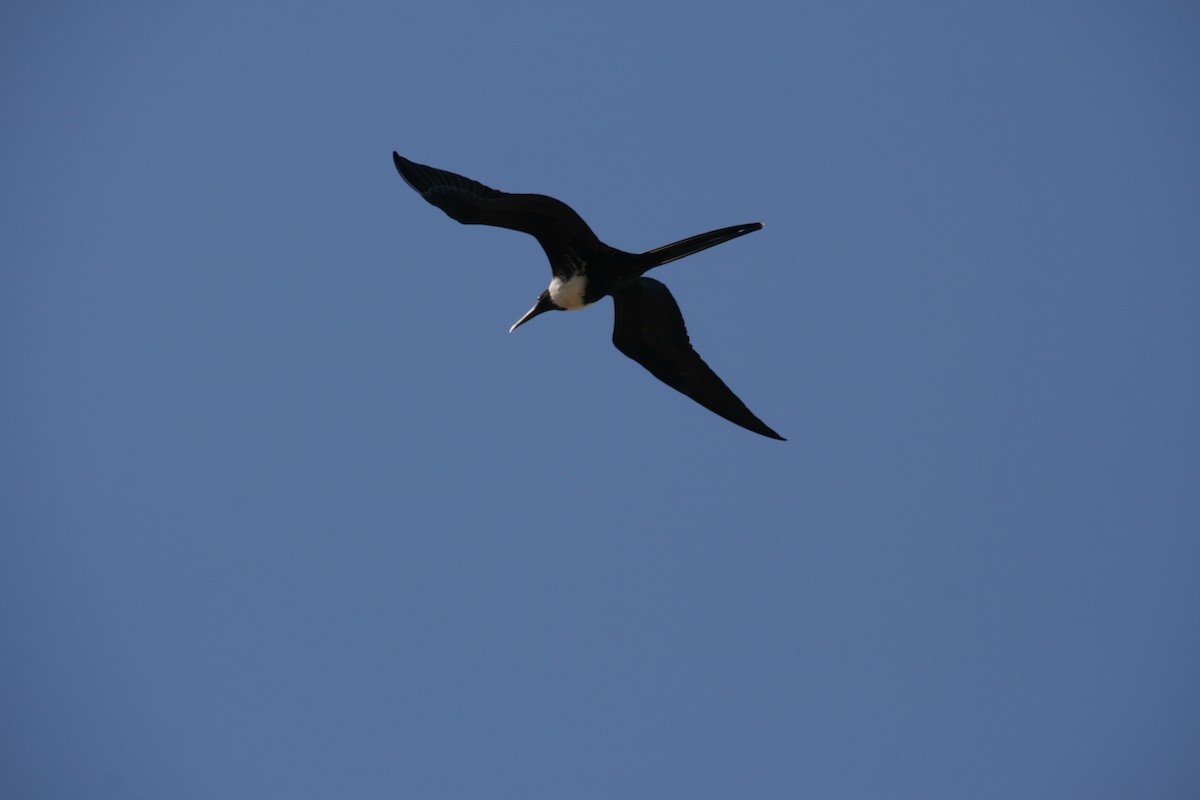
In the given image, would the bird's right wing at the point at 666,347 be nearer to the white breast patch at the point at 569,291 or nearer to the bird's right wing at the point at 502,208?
the white breast patch at the point at 569,291

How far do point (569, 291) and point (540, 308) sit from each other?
0.44 m

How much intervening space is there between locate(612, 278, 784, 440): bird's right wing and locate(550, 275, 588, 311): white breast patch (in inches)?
10.5

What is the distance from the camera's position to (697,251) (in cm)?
770

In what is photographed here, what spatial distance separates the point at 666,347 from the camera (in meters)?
8.77

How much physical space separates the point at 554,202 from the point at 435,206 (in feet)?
2.86

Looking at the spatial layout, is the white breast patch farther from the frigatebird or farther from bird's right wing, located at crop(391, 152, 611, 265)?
bird's right wing, located at crop(391, 152, 611, 265)

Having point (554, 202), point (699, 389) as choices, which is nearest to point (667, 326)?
point (699, 389)

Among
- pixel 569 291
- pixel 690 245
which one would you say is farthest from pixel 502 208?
pixel 690 245

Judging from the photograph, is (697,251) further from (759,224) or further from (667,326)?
(667,326)

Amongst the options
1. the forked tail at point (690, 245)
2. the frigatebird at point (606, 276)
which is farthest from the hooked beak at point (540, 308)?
the forked tail at point (690, 245)

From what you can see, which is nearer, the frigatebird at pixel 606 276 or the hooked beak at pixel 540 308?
the frigatebird at pixel 606 276

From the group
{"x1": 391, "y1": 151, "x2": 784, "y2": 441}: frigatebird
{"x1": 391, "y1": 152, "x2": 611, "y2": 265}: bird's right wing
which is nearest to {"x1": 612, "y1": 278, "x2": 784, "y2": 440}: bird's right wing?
{"x1": 391, "y1": 151, "x2": 784, "y2": 441}: frigatebird

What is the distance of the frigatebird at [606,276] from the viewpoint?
8047 millimetres

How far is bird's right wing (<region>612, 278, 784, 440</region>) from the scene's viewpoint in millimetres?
8555
